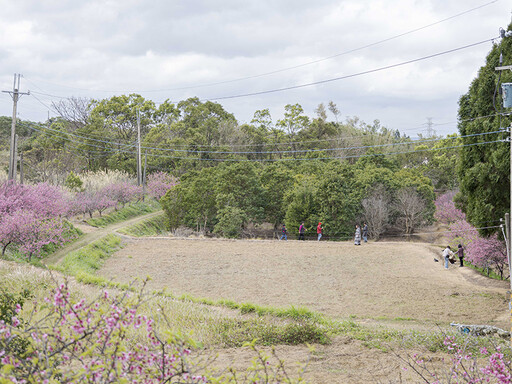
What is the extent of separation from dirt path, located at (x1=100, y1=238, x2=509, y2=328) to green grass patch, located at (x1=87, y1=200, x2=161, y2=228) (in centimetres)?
459

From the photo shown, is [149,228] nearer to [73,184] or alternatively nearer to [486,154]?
[73,184]

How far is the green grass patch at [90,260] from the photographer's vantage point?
13.8 metres

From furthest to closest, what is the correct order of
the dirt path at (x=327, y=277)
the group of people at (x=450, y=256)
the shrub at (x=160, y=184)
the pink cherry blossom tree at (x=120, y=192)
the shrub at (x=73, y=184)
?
the shrub at (x=160, y=184), the pink cherry blossom tree at (x=120, y=192), the shrub at (x=73, y=184), the group of people at (x=450, y=256), the dirt path at (x=327, y=277)

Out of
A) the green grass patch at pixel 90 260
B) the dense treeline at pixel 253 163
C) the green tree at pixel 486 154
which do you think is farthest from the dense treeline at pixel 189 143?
the green tree at pixel 486 154

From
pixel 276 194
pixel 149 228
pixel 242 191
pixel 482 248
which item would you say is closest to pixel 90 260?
pixel 242 191

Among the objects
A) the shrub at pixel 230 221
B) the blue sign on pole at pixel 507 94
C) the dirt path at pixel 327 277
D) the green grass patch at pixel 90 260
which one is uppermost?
the blue sign on pole at pixel 507 94

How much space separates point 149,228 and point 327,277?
15.5 m

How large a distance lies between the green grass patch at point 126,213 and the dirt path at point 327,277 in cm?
459

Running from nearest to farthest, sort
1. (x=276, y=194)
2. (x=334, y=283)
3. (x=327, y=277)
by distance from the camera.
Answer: (x=334, y=283) < (x=327, y=277) < (x=276, y=194)

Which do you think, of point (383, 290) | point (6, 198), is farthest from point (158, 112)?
point (383, 290)

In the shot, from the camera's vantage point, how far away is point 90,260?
17828 mm

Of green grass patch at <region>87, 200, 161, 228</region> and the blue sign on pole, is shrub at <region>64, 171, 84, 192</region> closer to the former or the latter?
green grass patch at <region>87, 200, 161, 228</region>

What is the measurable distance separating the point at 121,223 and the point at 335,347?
22356 millimetres

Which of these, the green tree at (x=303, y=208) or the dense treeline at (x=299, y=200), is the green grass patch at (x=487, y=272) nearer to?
the dense treeline at (x=299, y=200)
